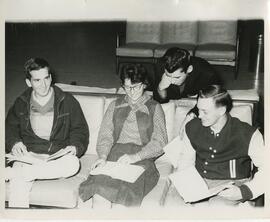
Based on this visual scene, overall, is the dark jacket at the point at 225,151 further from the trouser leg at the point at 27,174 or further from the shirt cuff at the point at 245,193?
the trouser leg at the point at 27,174

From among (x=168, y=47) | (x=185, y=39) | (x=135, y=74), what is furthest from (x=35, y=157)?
(x=185, y=39)

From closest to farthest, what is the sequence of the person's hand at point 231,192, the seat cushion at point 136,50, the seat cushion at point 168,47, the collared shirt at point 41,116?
the person's hand at point 231,192
the collared shirt at point 41,116
the seat cushion at point 168,47
the seat cushion at point 136,50

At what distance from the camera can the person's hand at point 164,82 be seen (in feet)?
7.03

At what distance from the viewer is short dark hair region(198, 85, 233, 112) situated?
1.96 meters

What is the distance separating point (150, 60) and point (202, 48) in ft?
1.34

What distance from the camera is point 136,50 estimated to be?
3182mm

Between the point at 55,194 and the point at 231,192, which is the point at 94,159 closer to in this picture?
the point at 55,194

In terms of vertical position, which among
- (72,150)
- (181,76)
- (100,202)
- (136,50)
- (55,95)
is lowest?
(100,202)

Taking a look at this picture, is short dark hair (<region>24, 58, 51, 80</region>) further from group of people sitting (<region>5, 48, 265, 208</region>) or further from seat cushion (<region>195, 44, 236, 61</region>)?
seat cushion (<region>195, 44, 236, 61</region>)

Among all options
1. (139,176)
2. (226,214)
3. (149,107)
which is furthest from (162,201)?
(149,107)

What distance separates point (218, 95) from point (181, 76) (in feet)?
0.91

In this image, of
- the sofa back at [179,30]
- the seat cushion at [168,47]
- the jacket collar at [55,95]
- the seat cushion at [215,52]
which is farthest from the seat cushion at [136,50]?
the jacket collar at [55,95]

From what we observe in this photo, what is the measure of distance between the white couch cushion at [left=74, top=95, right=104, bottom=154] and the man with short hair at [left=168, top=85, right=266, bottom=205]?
49 cm

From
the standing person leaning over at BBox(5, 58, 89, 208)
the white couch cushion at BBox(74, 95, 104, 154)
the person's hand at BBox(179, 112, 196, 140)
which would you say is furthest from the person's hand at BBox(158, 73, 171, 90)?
the standing person leaning over at BBox(5, 58, 89, 208)
